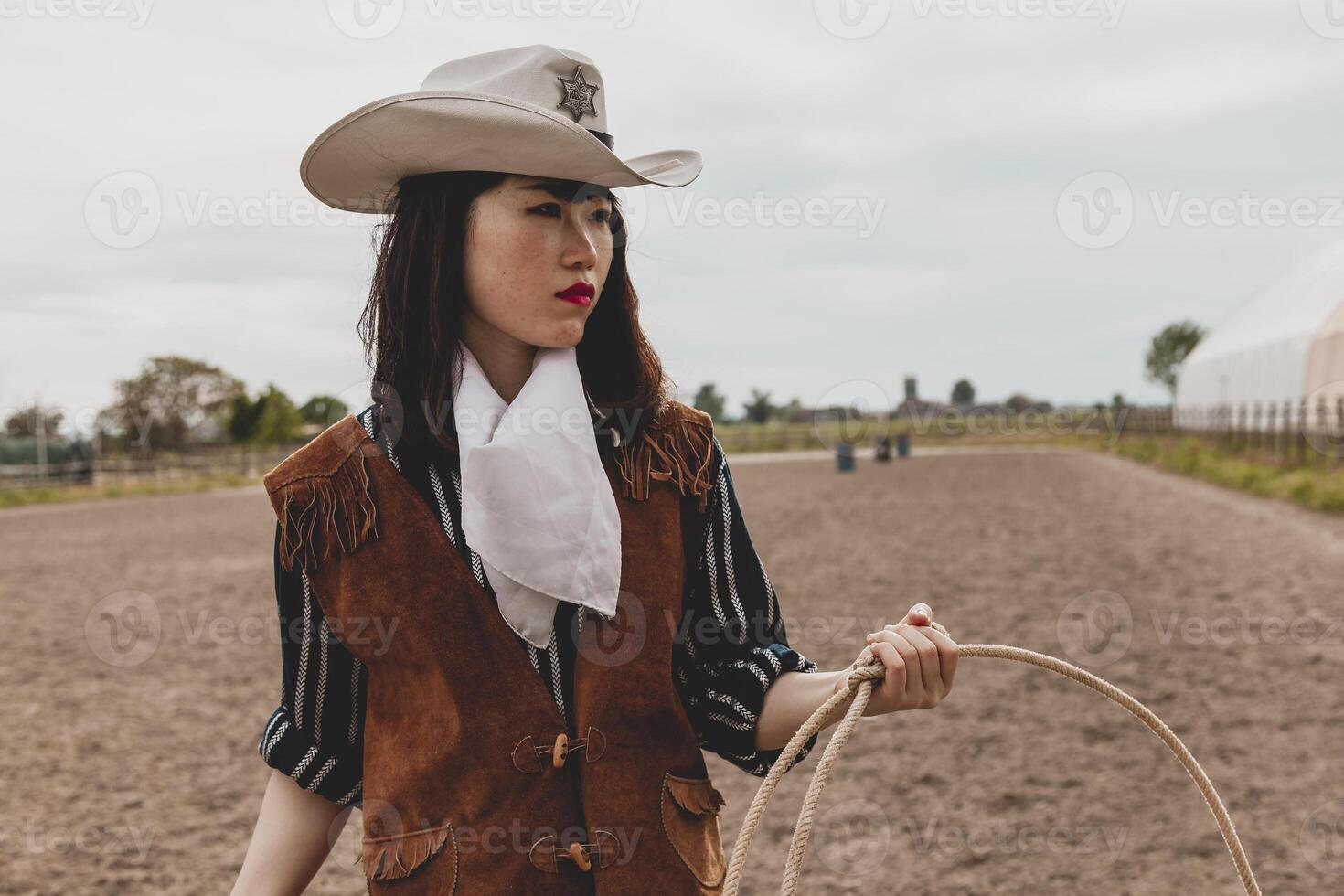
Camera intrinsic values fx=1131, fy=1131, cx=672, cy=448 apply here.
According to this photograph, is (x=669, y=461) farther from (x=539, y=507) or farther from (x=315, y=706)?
(x=315, y=706)

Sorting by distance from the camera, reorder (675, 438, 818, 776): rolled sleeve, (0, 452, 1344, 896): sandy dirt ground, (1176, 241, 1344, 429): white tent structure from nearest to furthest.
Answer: (675, 438, 818, 776): rolled sleeve < (0, 452, 1344, 896): sandy dirt ground < (1176, 241, 1344, 429): white tent structure

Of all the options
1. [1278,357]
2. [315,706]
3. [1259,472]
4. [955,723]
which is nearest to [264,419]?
[1278,357]

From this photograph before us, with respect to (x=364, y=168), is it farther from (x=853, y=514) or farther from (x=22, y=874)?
(x=853, y=514)

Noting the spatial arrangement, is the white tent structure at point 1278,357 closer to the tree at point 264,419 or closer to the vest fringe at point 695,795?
the vest fringe at point 695,795

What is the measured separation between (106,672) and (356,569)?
6.03 meters

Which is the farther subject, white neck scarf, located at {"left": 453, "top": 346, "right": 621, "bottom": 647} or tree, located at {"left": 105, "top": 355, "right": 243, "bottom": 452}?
tree, located at {"left": 105, "top": 355, "right": 243, "bottom": 452}

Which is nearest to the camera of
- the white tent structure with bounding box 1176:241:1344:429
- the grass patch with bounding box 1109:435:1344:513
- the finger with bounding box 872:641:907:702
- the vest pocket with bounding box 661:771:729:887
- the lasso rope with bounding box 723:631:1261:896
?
the lasso rope with bounding box 723:631:1261:896

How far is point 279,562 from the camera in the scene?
137 cm

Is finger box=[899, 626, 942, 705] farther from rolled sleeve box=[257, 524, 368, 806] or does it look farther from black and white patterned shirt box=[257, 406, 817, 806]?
rolled sleeve box=[257, 524, 368, 806]

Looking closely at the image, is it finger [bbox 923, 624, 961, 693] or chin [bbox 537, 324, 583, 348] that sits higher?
chin [bbox 537, 324, 583, 348]

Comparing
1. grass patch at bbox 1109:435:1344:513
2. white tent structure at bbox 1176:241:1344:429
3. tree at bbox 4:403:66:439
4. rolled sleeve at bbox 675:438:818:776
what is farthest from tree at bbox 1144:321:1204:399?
rolled sleeve at bbox 675:438:818:776

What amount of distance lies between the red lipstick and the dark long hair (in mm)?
109

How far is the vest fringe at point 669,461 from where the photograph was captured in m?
1.39

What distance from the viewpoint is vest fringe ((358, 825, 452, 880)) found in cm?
128
